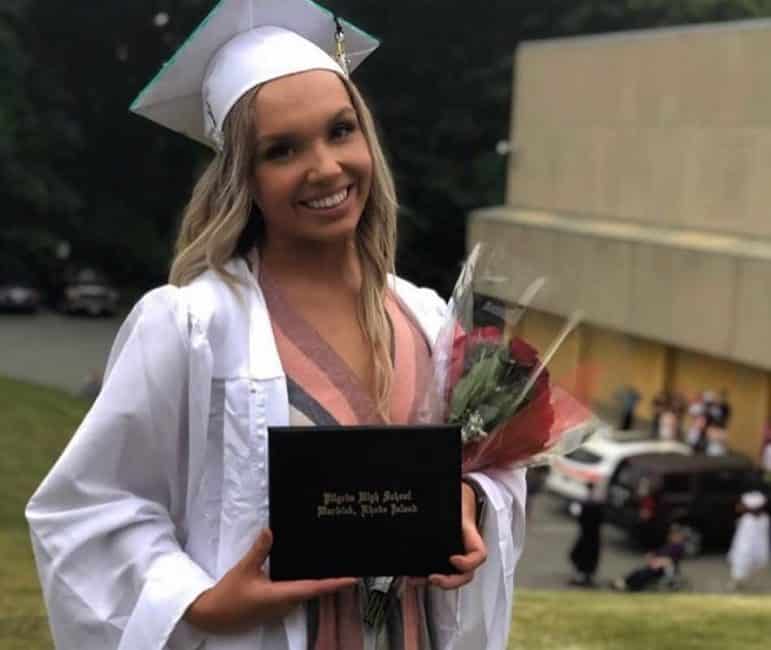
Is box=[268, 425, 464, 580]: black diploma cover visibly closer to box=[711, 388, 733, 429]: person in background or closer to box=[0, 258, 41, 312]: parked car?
box=[711, 388, 733, 429]: person in background

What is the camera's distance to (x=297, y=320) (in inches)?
95.5

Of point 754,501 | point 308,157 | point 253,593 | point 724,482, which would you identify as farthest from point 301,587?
point 724,482

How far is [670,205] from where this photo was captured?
26.1 meters

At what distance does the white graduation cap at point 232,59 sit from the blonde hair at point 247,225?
0.15 ft

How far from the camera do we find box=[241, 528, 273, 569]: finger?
2.17 metres

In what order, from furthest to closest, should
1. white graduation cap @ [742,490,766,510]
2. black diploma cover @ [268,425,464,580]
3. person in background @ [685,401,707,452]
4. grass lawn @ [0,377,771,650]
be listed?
person in background @ [685,401,707,452] → white graduation cap @ [742,490,766,510] → grass lawn @ [0,377,771,650] → black diploma cover @ [268,425,464,580]

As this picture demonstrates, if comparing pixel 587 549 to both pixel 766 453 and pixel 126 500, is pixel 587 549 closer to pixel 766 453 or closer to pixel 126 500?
pixel 766 453

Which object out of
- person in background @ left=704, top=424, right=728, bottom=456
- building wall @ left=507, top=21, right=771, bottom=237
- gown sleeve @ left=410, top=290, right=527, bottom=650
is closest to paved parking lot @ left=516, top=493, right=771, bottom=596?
person in background @ left=704, top=424, right=728, bottom=456

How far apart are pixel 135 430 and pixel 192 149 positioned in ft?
129

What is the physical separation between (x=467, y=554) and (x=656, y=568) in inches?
492

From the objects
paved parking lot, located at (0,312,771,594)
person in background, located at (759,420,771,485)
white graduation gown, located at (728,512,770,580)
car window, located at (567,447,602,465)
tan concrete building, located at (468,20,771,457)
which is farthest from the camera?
tan concrete building, located at (468,20,771,457)

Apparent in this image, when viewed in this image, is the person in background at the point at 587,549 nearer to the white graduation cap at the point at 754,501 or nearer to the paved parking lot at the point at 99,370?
the paved parking lot at the point at 99,370

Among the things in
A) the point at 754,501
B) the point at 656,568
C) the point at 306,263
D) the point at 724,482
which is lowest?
the point at 656,568

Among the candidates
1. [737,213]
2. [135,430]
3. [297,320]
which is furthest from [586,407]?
[737,213]
